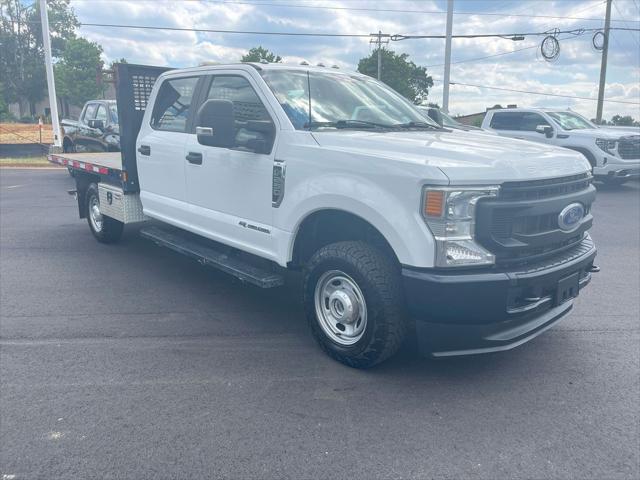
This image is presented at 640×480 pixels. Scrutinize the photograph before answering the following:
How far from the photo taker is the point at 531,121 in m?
14.7

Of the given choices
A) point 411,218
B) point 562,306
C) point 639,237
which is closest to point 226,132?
point 411,218

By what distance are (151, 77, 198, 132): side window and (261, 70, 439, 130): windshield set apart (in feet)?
3.86

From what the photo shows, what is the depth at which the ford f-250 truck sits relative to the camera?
10.6ft

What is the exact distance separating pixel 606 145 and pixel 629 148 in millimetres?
586

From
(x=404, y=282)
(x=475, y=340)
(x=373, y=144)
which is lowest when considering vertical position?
(x=475, y=340)

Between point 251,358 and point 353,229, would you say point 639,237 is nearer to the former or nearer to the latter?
point 353,229

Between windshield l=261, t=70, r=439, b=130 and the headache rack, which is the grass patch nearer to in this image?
the headache rack

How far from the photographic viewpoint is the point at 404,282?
11.0 ft

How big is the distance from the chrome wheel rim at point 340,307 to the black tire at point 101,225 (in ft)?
13.7

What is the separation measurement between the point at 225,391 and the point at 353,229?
1.41 m

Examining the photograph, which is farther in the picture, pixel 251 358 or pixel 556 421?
pixel 251 358

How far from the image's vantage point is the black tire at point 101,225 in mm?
7219

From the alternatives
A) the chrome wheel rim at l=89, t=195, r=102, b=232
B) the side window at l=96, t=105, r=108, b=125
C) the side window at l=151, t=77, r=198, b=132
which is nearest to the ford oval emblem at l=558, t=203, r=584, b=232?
the side window at l=151, t=77, r=198, b=132

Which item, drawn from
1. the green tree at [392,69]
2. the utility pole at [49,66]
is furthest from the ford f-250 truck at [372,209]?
the green tree at [392,69]
